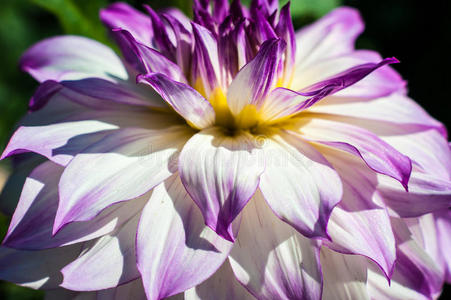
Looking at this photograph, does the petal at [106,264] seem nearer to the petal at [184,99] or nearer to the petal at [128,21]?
the petal at [184,99]

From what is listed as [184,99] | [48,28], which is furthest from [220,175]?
[48,28]

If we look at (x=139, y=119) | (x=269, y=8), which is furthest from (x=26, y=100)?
(x=269, y=8)

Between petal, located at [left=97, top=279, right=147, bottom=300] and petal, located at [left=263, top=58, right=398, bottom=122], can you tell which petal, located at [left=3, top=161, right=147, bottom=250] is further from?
petal, located at [left=263, top=58, right=398, bottom=122]

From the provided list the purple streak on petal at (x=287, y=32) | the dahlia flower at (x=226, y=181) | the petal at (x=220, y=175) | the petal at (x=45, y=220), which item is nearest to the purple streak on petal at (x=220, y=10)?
the dahlia flower at (x=226, y=181)

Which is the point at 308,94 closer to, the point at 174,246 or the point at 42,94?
the point at 174,246

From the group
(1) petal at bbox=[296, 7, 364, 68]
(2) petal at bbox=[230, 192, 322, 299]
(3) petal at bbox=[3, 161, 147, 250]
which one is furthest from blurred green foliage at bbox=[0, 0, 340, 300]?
(2) petal at bbox=[230, 192, 322, 299]

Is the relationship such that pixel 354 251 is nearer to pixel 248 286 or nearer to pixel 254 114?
pixel 248 286
